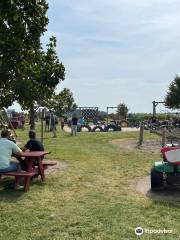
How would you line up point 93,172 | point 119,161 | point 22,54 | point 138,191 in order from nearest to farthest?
point 138,191
point 22,54
point 93,172
point 119,161

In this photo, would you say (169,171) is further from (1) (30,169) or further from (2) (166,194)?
(1) (30,169)

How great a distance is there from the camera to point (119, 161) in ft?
50.1

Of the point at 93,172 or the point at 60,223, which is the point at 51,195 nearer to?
the point at 60,223

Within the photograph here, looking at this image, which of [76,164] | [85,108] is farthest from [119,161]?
[85,108]

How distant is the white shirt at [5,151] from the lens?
390 inches

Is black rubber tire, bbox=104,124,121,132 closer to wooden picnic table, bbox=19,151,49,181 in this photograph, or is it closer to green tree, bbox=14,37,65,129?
green tree, bbox=14,37,65,129

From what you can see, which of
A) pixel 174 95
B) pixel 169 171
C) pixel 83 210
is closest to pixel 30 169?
pixel 83 210

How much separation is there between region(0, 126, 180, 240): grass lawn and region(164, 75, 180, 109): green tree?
162 feet

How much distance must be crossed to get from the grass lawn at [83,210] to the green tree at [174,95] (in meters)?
49.2

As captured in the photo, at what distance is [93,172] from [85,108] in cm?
3372

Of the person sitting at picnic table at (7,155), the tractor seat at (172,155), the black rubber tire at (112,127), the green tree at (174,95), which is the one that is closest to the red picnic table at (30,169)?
the person sitting at picnic table at (7,155)

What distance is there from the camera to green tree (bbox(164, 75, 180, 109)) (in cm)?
6103

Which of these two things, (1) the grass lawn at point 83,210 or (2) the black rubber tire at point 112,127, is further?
(2) the black rubber tire at point 112,127

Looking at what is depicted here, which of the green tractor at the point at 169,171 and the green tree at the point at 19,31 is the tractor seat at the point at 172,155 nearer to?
the green tractor at the point at 169,171
